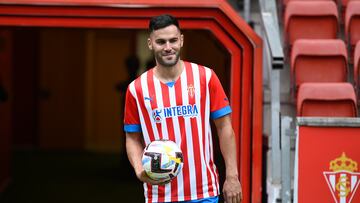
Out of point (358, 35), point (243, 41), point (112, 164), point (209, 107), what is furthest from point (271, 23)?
point (112, 164)

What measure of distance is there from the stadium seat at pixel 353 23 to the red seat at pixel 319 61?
0.36m

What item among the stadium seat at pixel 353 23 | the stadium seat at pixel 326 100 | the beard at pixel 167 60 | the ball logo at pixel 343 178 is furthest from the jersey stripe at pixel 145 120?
the stadium seat at pixel 353 23

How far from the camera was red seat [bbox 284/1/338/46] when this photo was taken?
685cm

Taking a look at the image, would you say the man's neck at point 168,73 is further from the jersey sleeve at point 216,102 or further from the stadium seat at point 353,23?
the stadium seat at point 353,23

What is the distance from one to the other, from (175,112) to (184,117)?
58 millimetres

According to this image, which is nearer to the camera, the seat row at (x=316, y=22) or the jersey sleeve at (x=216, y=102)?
the jersey sleeve at (x=216, y=102)

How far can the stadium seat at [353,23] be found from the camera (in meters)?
6.70

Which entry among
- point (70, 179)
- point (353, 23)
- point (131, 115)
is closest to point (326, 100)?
point (353, 23)

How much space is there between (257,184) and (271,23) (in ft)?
4.23

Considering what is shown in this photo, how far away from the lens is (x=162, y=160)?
4.02 m

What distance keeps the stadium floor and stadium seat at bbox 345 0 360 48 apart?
3.78 meters

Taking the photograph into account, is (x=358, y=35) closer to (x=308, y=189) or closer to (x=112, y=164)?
(x=308, y=189)

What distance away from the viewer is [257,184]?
5.95 metres

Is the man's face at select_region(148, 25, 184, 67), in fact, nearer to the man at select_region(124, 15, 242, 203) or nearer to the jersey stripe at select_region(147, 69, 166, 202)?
the man at select_region(124, 15, 242, 203)
